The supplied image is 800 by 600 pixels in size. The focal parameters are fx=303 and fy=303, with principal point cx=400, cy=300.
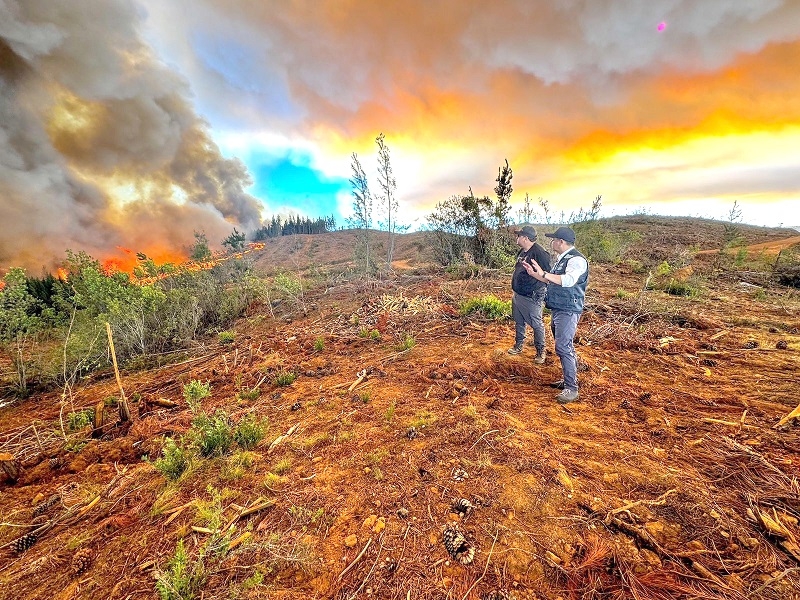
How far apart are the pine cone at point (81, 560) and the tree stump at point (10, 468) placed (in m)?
1.89

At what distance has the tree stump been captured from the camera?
3104 mm

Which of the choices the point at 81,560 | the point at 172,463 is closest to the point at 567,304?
the point at 172,463

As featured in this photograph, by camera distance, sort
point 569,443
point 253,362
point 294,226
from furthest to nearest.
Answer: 1. point 294,226
2. point 253,362
3. point 569,443

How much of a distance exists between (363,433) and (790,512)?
11.0 feet

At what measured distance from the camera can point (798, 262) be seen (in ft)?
34.1

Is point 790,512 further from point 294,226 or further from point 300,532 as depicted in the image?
point 294,226

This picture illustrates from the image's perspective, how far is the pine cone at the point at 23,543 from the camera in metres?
2.29

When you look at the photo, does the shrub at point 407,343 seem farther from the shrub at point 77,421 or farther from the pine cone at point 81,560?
the shrub at point 77,421

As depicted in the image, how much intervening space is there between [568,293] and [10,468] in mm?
6481

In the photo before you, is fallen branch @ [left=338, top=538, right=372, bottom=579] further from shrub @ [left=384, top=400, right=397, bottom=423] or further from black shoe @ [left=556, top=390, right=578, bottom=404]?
black shoe @ [left=556, top=390, right=578, bottom=404]

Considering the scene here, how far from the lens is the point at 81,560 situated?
6.88 ft

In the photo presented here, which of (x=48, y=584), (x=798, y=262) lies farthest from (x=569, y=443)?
(x=798, y=262)

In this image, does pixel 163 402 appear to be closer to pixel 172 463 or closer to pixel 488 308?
pixel 172 463

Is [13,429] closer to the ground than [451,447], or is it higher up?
closer to the ground
